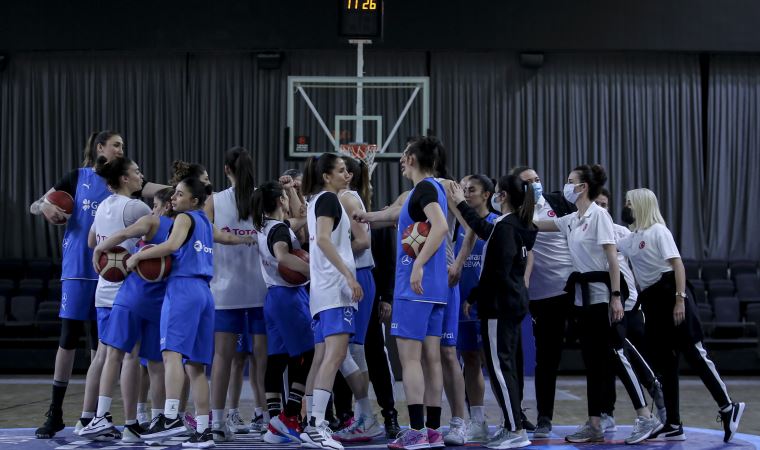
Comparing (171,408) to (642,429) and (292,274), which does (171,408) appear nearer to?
(292,274)

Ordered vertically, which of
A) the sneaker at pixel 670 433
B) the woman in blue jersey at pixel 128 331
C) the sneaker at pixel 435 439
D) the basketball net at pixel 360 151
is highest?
the basketball net at pixel 360 151

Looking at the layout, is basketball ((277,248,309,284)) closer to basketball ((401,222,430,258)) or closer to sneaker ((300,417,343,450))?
basketball ((401,222,430,258))

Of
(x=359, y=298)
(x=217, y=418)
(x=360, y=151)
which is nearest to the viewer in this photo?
(x=359, y=298)

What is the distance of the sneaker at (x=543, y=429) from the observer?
220 inches

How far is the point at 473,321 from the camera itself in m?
5.68

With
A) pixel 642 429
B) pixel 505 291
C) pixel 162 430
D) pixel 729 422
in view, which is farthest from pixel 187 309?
pixel 729 422

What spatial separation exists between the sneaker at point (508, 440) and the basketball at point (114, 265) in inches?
92.2

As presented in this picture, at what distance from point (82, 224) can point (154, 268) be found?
97 cm

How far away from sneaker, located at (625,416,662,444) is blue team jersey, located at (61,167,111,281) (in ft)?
11.4

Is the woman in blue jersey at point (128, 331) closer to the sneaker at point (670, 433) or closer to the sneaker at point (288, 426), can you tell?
the sneaker at point (288, 426)

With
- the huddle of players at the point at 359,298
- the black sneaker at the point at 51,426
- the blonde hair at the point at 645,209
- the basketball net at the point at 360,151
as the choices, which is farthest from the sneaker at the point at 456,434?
the basketball net at the point at 360,151

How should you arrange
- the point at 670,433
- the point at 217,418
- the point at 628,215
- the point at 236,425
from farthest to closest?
the point at 628,215, the point at 236,425, the point at 670,433, the point at 217,418

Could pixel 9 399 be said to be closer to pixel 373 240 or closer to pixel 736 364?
pixel 373 240

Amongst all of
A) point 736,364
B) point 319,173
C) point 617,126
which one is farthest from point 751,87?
point 319,173
